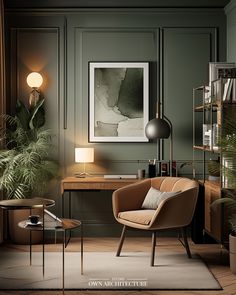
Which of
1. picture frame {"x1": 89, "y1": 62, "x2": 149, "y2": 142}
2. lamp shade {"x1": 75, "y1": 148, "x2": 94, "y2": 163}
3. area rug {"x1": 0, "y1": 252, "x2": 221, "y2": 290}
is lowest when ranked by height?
area rug {"x1": 0, "y1": 252, "x2": 221, "y2": 290}

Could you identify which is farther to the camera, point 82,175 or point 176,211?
point 82,175

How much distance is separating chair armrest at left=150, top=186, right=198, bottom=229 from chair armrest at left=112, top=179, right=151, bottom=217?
53 centimetres

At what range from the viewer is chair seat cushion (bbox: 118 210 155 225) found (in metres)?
4.63

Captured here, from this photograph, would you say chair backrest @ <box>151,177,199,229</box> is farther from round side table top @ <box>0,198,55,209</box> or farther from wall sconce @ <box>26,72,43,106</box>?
wall sconce @ <box>26,72,43,106</box>

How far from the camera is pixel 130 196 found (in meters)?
5.12

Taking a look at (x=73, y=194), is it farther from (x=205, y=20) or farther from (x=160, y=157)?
(x=205, y=20)

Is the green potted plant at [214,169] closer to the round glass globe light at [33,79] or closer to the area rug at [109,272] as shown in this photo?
the area rug at [109,272]

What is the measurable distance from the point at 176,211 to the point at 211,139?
74 centimetres

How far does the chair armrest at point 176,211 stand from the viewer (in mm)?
4582

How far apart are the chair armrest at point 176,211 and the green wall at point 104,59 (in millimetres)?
1216

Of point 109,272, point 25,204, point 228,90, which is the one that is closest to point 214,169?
point 228,90

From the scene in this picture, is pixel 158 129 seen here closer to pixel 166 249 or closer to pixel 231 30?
pixel 166 249

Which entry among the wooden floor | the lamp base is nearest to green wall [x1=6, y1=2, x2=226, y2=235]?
the lamp base

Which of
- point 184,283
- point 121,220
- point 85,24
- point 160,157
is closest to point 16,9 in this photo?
point 85,24
